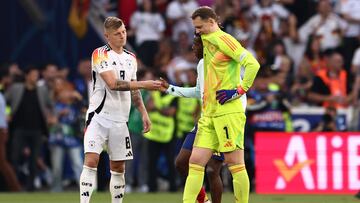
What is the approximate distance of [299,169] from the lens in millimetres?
20375

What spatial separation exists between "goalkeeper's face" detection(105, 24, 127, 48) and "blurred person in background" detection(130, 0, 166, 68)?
32.0 ft

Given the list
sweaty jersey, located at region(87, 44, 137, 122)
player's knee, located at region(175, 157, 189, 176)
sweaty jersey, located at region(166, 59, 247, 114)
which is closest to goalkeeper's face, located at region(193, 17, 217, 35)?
sweaty jersey, located at region(166, 59, 247, 114)

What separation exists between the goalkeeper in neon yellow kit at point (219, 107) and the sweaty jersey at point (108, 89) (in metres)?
1.15

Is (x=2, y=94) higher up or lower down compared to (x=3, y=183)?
higher up

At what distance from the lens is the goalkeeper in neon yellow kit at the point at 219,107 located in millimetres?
13219

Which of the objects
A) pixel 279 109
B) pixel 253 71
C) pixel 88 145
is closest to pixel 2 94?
pixel 279 109

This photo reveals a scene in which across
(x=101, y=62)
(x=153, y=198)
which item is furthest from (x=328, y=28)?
(x=101, y=62)

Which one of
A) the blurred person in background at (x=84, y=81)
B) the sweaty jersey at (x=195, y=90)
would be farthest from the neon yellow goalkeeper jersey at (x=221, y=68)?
the blurred person in background at (x=84, y=81)

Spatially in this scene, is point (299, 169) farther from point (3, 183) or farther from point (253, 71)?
point (253, 71)

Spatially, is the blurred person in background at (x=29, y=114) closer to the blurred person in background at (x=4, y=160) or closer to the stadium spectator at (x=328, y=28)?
the blurred person in background at (x=4, y=160)

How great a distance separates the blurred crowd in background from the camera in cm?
2191

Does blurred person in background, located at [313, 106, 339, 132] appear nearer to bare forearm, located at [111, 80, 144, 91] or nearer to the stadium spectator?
the stadium spectator

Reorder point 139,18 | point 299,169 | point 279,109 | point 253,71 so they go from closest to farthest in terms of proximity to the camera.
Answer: point 253,71
point 299,169
point 279,109
point 139,18

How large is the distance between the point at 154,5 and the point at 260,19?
224cm
